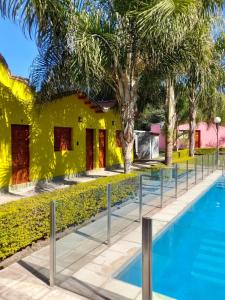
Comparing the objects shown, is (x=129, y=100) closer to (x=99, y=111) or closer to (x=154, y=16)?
(x=154, y=16)

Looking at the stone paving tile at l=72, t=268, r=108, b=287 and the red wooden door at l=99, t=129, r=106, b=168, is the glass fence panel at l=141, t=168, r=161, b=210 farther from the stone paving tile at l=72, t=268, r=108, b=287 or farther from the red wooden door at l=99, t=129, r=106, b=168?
the red wooden door at l=99, t=129, r=106, b=168

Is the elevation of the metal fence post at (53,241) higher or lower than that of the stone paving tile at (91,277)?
higher

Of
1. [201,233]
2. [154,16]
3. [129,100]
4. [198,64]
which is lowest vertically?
[201,233]

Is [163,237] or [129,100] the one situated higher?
[129,100]

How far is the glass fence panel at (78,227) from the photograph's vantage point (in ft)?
15.8

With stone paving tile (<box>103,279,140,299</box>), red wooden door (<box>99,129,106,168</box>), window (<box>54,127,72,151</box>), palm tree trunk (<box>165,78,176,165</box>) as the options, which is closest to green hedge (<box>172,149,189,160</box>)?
palm tree trunk (<box>165,78,176,165</box>)

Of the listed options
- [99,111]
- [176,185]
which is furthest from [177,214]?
[99,111]

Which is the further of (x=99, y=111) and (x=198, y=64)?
(x=99, y=111)

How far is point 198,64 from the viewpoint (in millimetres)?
9797

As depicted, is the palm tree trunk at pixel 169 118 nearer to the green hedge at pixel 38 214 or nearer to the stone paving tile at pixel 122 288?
the green hedge at pixel 38 214

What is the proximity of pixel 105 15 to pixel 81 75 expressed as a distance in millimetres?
1952

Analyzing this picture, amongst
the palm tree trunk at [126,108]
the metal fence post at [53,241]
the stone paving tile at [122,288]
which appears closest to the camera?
the stone paving tile at [122,288]

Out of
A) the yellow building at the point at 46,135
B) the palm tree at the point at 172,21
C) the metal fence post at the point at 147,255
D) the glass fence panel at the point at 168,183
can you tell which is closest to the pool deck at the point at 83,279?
the metal fence post at the point at 147,255

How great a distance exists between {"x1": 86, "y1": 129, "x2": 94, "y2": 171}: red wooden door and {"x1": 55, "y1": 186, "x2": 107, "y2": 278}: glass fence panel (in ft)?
32.2
